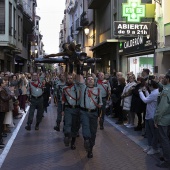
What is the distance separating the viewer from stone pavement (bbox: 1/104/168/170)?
6.96 meters

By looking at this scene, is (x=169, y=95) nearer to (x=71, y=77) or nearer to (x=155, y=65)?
(x=71, y=77)

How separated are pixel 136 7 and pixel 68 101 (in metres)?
11.4

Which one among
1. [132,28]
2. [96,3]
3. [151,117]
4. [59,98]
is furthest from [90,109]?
[96,3]

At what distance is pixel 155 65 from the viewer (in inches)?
700

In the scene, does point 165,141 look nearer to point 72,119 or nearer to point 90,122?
point 90,122

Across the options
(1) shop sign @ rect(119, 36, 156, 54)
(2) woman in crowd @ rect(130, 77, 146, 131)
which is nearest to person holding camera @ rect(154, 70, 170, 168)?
(2) woman in crowd @ rect(130, 77, 146, 131)

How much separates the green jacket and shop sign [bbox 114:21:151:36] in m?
11.7

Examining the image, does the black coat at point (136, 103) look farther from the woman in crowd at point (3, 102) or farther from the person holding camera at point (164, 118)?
the woman in crowd at point (3, 102)

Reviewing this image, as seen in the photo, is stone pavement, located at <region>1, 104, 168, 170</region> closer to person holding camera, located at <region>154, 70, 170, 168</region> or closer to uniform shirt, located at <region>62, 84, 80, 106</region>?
person holding camera, located at <region>154, 70, 170, 168</region>

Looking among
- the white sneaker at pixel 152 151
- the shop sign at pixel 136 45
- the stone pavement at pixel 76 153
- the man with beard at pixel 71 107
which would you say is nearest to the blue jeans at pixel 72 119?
the man with beard at pixel 71 107

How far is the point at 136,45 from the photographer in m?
20.2

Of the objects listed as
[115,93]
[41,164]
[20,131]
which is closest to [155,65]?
[115,93]

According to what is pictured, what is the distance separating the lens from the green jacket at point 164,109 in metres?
6.63

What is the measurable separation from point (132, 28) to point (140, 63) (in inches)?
135
